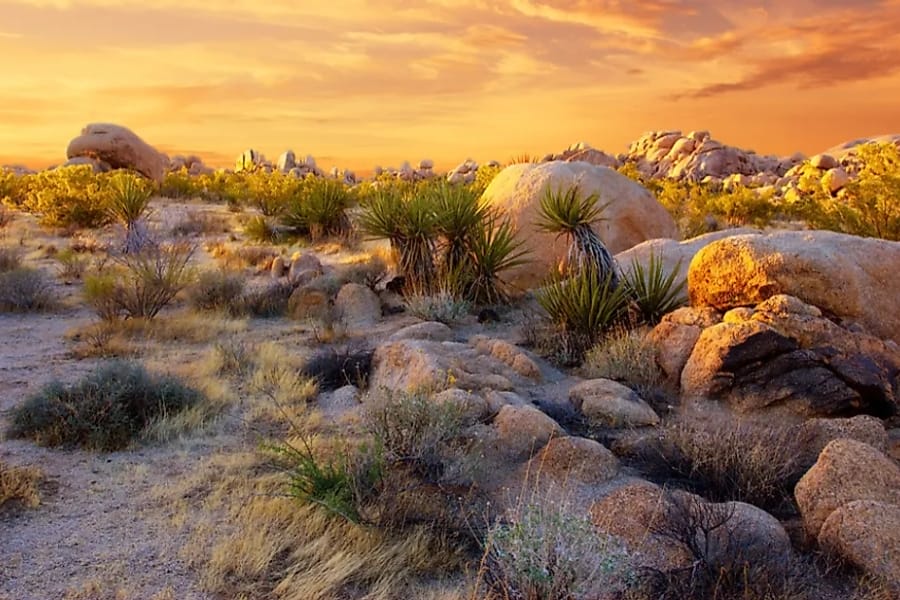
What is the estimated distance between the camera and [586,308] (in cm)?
852

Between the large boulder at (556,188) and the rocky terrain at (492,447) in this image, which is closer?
the rocky terrain at (492,447)

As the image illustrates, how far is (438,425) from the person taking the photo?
5.24 metres

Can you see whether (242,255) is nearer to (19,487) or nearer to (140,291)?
(140,291)

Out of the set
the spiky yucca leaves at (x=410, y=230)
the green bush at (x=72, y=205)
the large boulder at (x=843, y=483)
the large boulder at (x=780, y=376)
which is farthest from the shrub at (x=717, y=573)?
the green bush at (x=72, y=205)

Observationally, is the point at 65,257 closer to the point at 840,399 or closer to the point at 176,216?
the point at 176,216

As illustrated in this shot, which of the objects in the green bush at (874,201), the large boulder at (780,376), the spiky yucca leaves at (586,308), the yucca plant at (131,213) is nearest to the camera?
the large boulder at (780,376)

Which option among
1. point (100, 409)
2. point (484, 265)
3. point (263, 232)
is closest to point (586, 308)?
point (484, 265)

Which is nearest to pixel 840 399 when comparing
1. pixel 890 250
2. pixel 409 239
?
pixel 890 250

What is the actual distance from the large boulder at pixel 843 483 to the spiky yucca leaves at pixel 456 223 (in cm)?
658

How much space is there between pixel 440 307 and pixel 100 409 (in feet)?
15.2

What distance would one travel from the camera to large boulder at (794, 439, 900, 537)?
432 cm

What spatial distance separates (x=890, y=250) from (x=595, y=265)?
9.63ft

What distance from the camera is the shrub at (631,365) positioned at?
704 cm

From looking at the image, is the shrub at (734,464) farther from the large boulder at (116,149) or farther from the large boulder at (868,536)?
the large boulder at (116,149)
